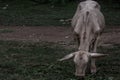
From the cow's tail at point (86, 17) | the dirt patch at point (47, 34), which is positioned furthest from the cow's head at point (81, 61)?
the dirt patch at point (47, 34)

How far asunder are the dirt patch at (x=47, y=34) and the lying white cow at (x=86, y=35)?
3.48m

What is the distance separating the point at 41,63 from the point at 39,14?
8.57 m

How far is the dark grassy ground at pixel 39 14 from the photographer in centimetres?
1616

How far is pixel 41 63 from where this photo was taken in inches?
384

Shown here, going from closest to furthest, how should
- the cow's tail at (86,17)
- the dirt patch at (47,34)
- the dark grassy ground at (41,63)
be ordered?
1. the dark grassy ground at (41,63)
2. the cow's tail at (86,17)
3. the dirt patch at (47,34)

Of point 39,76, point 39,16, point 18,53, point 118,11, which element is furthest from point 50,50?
point 118,11

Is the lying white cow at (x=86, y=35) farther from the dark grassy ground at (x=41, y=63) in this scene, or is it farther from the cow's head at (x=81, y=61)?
the dark grassy ground at (x=41, y=63)

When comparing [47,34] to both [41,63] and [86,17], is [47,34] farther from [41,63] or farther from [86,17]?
[86,17]

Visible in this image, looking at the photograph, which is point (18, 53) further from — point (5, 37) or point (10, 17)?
point (10, 17)

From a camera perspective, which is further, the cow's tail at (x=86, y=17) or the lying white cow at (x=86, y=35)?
the cow's tail at (x=86, y=17)

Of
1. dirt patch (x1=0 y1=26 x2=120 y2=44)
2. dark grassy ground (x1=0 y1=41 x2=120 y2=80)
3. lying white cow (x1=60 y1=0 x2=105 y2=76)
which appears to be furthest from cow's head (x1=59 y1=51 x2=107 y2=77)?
dirt patch (x1=0 y1=26 x2=120 y2=44)

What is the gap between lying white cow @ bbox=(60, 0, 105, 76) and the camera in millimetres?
7863

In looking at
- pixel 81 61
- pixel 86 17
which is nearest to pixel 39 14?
pixel 86 17

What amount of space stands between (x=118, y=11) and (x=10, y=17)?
4.85 m
